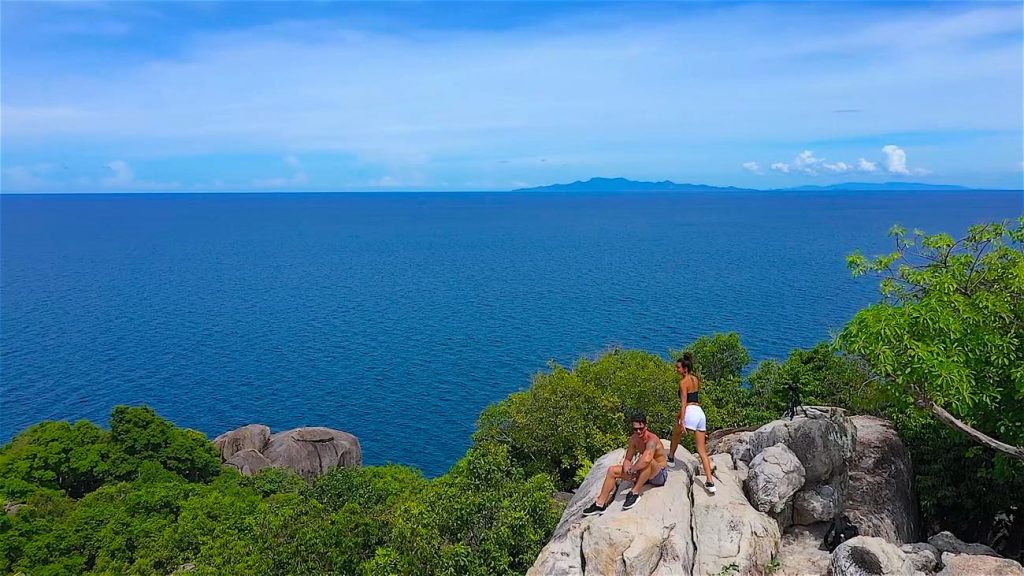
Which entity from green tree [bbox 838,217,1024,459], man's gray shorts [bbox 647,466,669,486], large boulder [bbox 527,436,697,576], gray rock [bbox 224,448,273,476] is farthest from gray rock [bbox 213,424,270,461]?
green tree [bbox 838,217,1024,459]

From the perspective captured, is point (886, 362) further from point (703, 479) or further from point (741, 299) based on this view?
point (741, 299)

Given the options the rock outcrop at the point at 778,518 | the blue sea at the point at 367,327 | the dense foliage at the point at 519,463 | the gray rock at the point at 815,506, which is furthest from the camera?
the blue sea at the point at 367,327

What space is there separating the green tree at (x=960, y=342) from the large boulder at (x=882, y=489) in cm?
317

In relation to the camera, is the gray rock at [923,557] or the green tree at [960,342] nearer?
the gray rock at [923,557]

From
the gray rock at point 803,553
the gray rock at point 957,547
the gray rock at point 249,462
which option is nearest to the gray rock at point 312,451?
the gray rock at point 249,462

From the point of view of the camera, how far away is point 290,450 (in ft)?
164

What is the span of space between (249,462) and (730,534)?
42.1 metres

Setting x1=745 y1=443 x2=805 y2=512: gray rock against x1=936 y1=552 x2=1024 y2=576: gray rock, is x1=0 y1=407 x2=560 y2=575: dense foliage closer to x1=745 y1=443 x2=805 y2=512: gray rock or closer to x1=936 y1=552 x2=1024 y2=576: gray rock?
x1=745 y1=443 x2=805 y2=512: gray rock

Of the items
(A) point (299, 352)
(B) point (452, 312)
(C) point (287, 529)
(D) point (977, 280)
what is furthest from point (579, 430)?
(B) point (452, 312)

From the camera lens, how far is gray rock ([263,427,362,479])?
49.8 m

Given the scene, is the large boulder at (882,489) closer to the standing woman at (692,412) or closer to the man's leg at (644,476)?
the standing woman at (692,412)

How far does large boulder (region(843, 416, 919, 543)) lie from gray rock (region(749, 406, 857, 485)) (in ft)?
3.00

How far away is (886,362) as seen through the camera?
16594mm

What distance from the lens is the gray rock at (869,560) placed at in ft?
50.2
